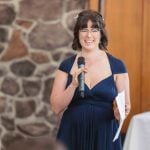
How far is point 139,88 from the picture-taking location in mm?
4117

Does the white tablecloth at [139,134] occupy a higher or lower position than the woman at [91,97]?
lower

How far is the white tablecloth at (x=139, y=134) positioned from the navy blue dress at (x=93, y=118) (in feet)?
2.20

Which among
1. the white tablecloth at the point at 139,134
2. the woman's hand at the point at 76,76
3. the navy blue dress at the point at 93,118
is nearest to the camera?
the woman's hand at the point at 76,76

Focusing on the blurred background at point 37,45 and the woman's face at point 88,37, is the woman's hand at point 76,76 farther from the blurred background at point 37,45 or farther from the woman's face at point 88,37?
the blurred background at point 37,45

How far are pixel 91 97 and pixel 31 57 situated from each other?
204cm

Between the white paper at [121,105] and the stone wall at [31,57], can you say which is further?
the stone wall at [31,57]

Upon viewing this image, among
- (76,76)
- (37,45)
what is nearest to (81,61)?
(76,76)

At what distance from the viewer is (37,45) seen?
12.8 feet

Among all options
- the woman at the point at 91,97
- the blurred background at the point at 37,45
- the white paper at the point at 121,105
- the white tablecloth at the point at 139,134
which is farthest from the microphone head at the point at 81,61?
the blurred background at the point at 37,45

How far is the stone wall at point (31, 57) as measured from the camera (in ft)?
12.7

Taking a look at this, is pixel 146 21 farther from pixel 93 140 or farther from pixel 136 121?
pixel 93 140

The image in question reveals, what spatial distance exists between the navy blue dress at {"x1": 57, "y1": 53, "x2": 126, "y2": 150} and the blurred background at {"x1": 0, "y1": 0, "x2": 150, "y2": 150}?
6.13 feet

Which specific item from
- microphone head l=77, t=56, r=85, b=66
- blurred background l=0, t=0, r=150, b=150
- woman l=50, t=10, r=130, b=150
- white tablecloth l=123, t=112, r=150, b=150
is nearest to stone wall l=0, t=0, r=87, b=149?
blurred background l=0, t=0, r=150, b=150

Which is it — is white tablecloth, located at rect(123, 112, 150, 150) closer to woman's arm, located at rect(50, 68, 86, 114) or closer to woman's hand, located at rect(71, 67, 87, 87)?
woman's arm, located at rect(50, 68, 86, 114)
